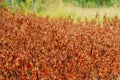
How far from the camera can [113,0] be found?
20.3 m

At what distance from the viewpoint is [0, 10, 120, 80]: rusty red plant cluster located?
22.0 feet

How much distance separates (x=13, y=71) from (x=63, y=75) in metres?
0.79

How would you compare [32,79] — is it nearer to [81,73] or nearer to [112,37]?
[81,73]

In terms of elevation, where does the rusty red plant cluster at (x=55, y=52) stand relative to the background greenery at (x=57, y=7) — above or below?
above

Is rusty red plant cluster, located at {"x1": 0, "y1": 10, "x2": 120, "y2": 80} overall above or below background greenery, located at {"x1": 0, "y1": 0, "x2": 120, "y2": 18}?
above

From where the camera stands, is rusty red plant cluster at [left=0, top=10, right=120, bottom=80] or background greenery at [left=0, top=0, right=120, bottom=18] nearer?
rusty red plant cluster at [left=0, top=10, right=120, bottom=80]

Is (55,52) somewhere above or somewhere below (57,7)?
above

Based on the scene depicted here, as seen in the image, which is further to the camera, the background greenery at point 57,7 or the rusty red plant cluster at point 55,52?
the background greenery at point 57,7

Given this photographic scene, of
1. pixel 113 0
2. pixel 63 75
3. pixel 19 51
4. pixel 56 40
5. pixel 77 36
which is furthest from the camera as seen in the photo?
pixel 113 0

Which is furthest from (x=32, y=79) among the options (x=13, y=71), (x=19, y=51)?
(x=19, y=51)

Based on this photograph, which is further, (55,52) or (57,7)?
(57,7)

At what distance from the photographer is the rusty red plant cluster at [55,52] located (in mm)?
6699

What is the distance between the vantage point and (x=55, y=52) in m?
7.49

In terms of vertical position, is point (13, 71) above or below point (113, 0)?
above
